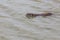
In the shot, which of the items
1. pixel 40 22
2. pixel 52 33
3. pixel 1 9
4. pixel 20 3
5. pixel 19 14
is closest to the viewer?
pixel 52 33

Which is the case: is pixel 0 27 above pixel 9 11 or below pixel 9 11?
Result: below

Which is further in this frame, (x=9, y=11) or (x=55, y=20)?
(x=9, y=11)

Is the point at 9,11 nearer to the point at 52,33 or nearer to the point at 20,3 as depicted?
the point at 20,3

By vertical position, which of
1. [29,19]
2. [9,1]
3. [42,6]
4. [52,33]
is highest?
[9,1]

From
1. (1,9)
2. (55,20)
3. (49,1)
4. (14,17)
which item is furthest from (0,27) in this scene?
(49,1)

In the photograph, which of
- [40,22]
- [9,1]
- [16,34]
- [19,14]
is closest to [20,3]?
[9,1]

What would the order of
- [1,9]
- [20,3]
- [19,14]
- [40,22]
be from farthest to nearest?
1. [20,3]
2. [1,9]
3. [19,14]
4. [40,22]
